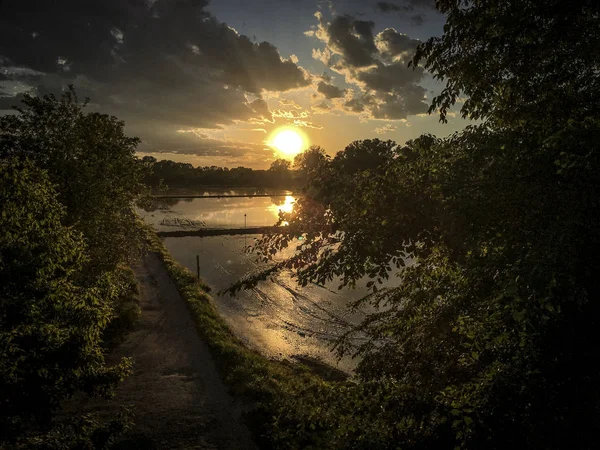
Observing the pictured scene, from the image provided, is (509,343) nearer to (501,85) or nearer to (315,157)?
(501,85)

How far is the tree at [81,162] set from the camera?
540 inches

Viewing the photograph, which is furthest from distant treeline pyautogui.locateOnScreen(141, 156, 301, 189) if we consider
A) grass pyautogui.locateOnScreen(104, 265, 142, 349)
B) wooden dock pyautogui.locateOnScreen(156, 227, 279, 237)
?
grass pyautogui.locateOnScreen(104, 265, 142, 349)

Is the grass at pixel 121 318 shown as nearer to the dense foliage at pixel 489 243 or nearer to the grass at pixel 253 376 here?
the grass at pixel 253 376

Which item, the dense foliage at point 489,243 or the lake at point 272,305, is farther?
the lake at point 272,305

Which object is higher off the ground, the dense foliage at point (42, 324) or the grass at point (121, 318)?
the dense foliage at point (42, 324)

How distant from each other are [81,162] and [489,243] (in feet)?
49.0

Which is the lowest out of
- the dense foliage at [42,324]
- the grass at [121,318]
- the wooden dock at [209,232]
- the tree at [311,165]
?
the grass at [121,318]

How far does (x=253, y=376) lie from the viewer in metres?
15.1

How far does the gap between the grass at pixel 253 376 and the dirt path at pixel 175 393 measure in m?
0.40

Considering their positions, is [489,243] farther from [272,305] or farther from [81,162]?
[272,305]

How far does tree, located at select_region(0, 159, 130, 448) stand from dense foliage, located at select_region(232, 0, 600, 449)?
3.83m

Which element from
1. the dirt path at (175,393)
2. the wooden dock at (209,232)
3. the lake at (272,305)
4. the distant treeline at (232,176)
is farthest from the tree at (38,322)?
the distant treeline at (232,176)

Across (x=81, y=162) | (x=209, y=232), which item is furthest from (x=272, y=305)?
(x=209, y=232)

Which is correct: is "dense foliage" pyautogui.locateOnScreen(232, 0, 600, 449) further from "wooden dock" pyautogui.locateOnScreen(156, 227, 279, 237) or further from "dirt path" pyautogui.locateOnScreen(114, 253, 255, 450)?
"wooden dock" pyautogui.locateOnScreen(156, 227, 279, 237)
